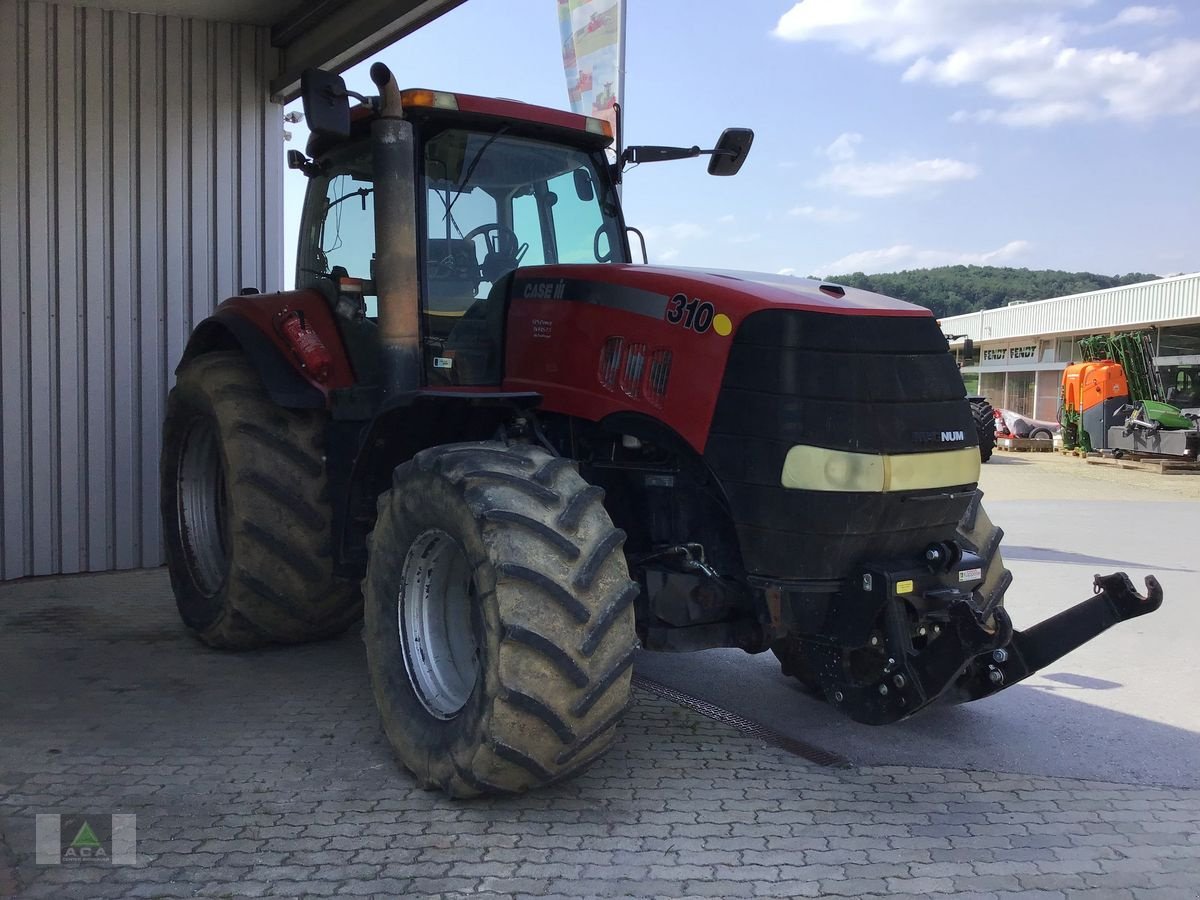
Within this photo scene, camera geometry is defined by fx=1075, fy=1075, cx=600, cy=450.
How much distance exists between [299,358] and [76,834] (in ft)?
7.62

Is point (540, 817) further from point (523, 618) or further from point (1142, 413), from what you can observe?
point (1142, 413)

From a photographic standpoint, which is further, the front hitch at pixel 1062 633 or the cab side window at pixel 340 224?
the cab side window at pixel 340 224

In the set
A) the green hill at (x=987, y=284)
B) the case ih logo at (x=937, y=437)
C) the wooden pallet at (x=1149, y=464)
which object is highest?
the green hill at (x=987, y=284)

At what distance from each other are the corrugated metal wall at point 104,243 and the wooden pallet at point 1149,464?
16.0 m

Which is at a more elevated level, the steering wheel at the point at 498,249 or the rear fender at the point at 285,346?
the steering wheel at the point at 498,249

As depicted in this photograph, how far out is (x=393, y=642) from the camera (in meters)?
3.94

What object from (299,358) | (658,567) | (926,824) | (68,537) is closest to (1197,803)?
(926,824)

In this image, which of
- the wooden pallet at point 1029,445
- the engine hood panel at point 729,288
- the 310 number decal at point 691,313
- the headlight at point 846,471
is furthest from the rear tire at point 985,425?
the 310 number decal at point 691,313

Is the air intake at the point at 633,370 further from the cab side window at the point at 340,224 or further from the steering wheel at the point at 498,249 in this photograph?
the cab side window at the point at 340,224

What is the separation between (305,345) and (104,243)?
3446 millimetres

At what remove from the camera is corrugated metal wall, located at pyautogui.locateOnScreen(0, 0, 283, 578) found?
7.20 meters

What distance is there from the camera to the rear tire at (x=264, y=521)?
4973mm

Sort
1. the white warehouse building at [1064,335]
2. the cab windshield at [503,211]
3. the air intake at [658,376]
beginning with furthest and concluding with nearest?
1. the white warehouse building at [1064,335]
2. the cab windshield at [503,211]
3. the air intake at [658,376]

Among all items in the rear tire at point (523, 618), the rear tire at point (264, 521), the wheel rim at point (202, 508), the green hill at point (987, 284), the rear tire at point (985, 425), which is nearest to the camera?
the rear tire at point (523, 618)
